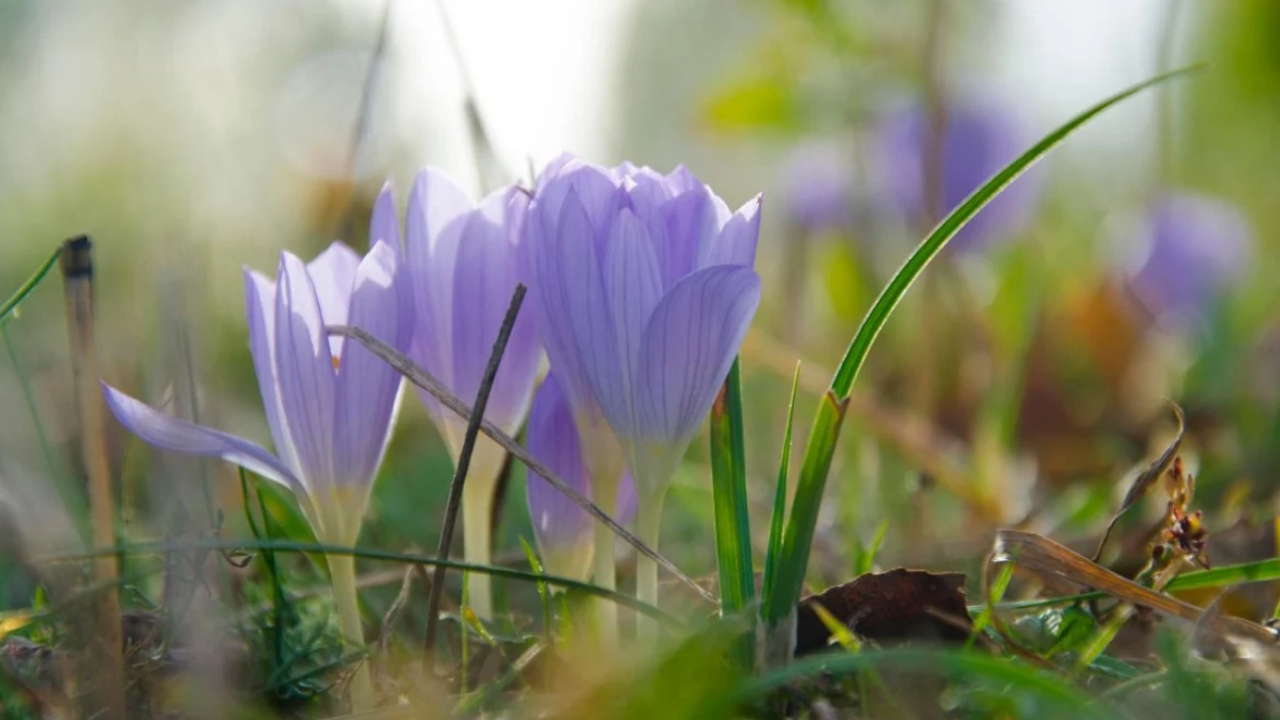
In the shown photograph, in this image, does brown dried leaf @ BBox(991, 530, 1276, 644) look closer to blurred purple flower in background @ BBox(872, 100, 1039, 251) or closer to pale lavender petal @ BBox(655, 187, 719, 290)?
pale lavender petal @ BBox(655, 187, 719, 290)

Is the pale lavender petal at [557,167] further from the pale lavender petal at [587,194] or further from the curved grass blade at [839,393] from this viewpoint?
the curved grass blade at [839,393]

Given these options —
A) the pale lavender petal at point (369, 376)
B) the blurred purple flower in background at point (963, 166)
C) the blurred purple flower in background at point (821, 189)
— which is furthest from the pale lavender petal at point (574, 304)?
the blurred purple flower in background at point (821, 189)

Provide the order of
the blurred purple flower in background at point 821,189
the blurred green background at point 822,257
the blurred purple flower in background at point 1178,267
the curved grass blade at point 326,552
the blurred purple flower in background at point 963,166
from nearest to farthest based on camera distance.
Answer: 1. the curved grass blade at point 326,552
2. the blurred green background at point 822,257
3. the blurred purple flower in background at point 963,166
4. the blurred purple flower in background at point 1178,267
5. the blurred purple flower in background at point 821,189

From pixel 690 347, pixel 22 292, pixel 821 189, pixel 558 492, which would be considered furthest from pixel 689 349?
pixel 821 189

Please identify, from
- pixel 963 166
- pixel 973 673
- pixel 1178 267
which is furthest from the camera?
pixel 1178 267

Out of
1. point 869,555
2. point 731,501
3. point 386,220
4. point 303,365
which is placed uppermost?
point 386,220

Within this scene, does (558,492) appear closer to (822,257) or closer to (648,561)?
Result: (648,561)

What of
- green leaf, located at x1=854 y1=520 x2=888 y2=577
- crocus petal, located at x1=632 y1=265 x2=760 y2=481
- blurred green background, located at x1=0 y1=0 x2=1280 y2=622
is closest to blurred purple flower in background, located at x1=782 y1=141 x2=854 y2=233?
blurred green background, located at x1=0 y1=0 x2=1280 y2=622

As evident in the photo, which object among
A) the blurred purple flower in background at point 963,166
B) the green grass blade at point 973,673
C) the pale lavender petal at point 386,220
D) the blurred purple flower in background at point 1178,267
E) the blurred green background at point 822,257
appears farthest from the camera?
the blurred purple flower in background at point 1178,267
